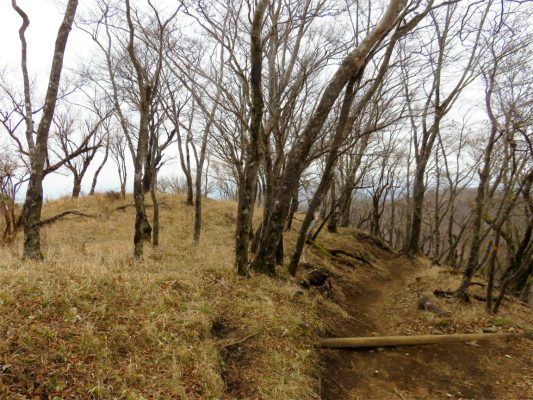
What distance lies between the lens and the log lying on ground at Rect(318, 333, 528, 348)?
4527 millimetres

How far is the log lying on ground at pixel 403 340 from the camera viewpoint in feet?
14.9

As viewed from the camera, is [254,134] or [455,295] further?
[455,295]

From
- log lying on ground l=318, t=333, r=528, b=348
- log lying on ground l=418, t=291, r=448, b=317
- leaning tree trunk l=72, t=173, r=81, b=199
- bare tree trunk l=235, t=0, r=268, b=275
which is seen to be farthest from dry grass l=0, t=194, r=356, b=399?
leaning tree trunk l=72, t=173, r=81, b=199

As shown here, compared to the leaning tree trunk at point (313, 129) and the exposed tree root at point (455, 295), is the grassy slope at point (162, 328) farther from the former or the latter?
the leaning tree trunk at point (313, 129)

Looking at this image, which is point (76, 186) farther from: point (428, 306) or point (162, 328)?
point (428, 306)

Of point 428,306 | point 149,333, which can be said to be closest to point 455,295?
point 428,306

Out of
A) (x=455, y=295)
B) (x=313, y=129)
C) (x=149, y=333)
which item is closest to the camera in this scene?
(x=149, y=333)

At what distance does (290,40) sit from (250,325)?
813 cm

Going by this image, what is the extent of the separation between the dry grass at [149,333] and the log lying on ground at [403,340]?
0.49 meters

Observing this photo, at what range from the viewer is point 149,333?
10.9 feet

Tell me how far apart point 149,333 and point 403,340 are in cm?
416

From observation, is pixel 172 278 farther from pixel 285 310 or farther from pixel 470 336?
pixel 470 336

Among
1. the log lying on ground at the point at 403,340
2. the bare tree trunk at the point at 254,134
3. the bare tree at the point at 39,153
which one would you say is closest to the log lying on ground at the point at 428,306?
the log lying on ground at the point at 403,340

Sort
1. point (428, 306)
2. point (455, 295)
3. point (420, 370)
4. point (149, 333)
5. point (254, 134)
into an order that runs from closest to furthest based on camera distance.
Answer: point (149, 333), point (420, 370), point (254, 134), point (428, 306), point (455, 295)
